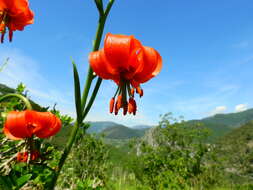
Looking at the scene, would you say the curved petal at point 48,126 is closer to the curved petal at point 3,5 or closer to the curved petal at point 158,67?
the curved petal at point 158,67

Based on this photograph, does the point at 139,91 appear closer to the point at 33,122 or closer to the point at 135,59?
the point at 135,59

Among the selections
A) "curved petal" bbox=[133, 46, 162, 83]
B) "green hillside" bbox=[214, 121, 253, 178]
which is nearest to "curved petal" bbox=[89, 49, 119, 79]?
"curved petal" bbox=[133, 46, 162, 83]

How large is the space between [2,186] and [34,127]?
26 centimetres

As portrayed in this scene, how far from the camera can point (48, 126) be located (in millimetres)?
792

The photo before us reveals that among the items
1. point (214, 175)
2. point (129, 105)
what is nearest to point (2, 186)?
point (129, 105)

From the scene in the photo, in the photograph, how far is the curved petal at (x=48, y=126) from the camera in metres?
0.79

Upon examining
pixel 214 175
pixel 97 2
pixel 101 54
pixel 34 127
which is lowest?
pixel 214 175

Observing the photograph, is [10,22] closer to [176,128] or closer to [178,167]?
[178,167]

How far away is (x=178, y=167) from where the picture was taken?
7.02 meters

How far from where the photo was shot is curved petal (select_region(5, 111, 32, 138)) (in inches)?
29.1

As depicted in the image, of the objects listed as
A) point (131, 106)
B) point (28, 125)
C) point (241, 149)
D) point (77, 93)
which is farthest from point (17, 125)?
point (241, 149)

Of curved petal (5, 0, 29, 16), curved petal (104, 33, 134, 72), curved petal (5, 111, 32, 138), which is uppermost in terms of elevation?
curved petal (5, 0, 29, 16)

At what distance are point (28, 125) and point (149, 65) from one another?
0.44m

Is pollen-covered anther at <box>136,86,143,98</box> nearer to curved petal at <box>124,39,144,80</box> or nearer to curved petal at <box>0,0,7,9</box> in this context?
curved petal at <box>124,39,144,80</box>
